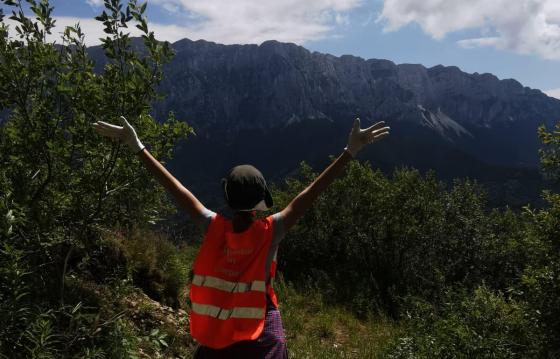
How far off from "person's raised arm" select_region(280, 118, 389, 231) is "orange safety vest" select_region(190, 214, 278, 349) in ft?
0.64

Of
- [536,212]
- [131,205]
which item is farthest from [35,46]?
[536,212]

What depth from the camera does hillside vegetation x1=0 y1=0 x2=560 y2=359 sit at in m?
4.76

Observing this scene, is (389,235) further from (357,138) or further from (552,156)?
(357,138)

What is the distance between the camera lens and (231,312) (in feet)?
9.34

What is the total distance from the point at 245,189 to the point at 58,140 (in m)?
3.24

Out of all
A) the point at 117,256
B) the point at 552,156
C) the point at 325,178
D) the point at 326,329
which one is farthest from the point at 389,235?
the point at 325,178

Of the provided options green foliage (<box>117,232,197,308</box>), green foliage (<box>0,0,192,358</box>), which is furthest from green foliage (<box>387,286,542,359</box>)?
green foliage (<box>0,0,192,358</box>)

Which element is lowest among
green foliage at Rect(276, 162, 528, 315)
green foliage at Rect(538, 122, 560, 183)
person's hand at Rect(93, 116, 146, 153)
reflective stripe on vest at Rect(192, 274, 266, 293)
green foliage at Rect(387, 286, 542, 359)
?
green foliage at Rect(276, 162, 528, 315)

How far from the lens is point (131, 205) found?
20.0 ft

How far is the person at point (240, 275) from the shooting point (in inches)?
112

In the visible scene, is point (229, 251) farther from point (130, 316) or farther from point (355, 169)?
point (355, 169)

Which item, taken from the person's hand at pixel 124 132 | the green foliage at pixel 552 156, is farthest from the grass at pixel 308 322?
the person's hand at pixel 124 132

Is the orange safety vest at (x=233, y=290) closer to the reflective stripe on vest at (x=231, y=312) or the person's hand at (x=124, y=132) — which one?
the reflective stripe on vest at (x=231, y=312)

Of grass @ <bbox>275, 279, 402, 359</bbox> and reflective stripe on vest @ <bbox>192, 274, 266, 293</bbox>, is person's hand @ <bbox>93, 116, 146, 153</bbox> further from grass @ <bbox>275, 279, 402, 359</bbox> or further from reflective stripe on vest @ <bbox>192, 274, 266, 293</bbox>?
grass @ <bbox>275, 279, 402, 359</bbox>
